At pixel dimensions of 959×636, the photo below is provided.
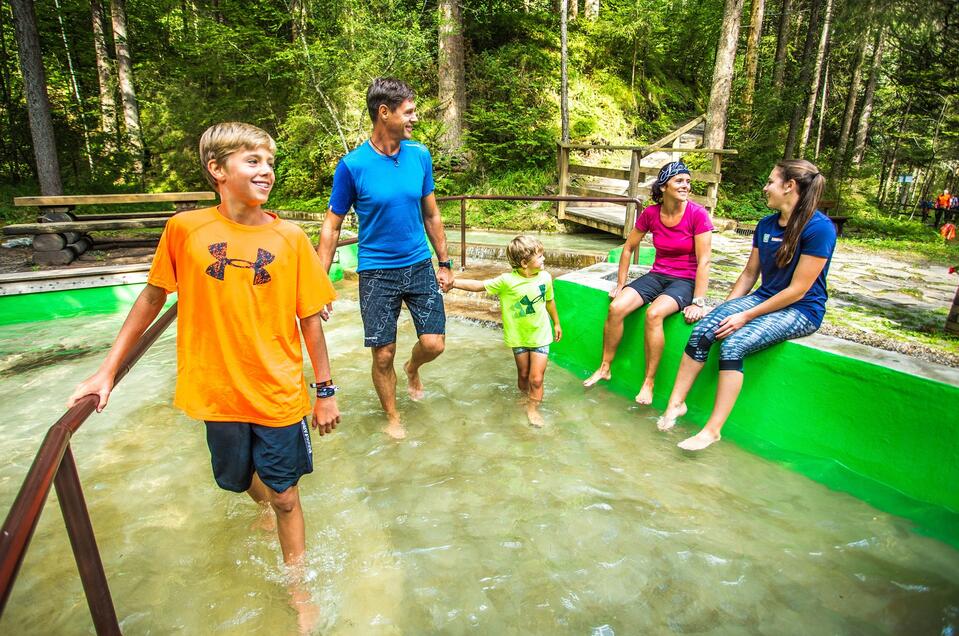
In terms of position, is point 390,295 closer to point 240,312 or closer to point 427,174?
point 427,174

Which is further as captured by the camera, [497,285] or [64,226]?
[64,226]

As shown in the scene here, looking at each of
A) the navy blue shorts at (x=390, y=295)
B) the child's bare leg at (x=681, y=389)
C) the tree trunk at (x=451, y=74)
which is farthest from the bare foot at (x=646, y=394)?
the tree trunk at (x=451, y=74)

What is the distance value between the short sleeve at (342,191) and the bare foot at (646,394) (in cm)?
236

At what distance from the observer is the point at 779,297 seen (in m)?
2.92

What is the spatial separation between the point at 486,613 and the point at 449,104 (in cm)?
1423

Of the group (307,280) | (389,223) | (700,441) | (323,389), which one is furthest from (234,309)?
(700,441)

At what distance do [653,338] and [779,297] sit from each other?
2.76ft

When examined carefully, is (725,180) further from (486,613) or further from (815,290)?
(486,613)

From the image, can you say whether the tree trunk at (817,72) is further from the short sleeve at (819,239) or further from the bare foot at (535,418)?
the bare foot at (535,418)

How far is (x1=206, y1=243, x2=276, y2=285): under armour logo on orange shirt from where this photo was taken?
1685 millimetres

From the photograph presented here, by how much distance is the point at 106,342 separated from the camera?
5.46m

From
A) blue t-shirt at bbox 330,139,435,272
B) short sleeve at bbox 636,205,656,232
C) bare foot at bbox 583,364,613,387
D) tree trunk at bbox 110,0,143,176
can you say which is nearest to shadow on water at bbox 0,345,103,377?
blue t-shirt at bbox 330,139,435,272

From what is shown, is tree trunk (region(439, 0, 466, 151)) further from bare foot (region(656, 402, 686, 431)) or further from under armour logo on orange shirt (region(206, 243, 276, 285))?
under armour logo on orange shirt (region(206, 243, 276, 285))

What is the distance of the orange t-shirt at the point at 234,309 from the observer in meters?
1.68
